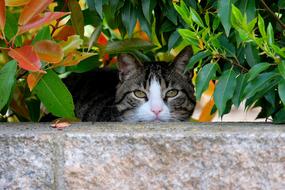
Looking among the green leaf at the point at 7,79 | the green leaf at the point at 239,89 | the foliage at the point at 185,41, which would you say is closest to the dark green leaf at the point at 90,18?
the foliage at the point at 185,41

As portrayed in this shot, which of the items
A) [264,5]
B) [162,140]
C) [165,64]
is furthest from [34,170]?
[165,64]

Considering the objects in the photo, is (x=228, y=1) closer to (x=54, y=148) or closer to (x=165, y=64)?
(x=54, y=148)

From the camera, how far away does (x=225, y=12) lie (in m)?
2.13

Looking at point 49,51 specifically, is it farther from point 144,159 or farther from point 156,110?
point 156,110

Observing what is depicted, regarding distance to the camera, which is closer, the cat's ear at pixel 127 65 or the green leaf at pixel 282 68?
the green leaf at pixel 282 68

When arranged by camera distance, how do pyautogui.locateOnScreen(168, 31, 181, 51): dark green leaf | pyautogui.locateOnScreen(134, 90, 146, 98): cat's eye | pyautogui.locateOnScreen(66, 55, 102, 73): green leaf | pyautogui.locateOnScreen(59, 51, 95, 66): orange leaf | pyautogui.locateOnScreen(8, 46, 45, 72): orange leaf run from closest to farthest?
pyautogui.locateOnScreen(8, 46, 45, 72): orange leaf → pyautogui.locateOnScreen(59, 51, 95, 66): orange leaf → pyautogui.locateOnScreen(168, 31, 181, 51): dark green leaf → pyautogui.locateOnScreen(66, 55, 102, 73): green leaf → pyautogui.locateOnScreen(134, 90, 146, 98): cat's eye

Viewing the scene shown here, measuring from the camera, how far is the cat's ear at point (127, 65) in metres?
3.07

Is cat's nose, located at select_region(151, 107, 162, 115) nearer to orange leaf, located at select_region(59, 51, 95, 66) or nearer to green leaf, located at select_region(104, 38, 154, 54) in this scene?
green leaf, located at select_region(104, 38, 154, 54)

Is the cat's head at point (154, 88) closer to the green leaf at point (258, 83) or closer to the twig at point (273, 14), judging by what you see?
the twig at point (273, 14)

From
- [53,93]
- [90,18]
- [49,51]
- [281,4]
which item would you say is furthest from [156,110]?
[49,51]

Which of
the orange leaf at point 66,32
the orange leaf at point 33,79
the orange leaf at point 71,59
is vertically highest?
the orange leaf at point 66,32

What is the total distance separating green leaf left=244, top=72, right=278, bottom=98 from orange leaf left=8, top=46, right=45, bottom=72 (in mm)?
710

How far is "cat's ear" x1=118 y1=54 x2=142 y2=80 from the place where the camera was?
10.1 ft

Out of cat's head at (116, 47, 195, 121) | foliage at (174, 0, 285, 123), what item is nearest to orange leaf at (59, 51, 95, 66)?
foliage at (174, 0, 285, 123)
